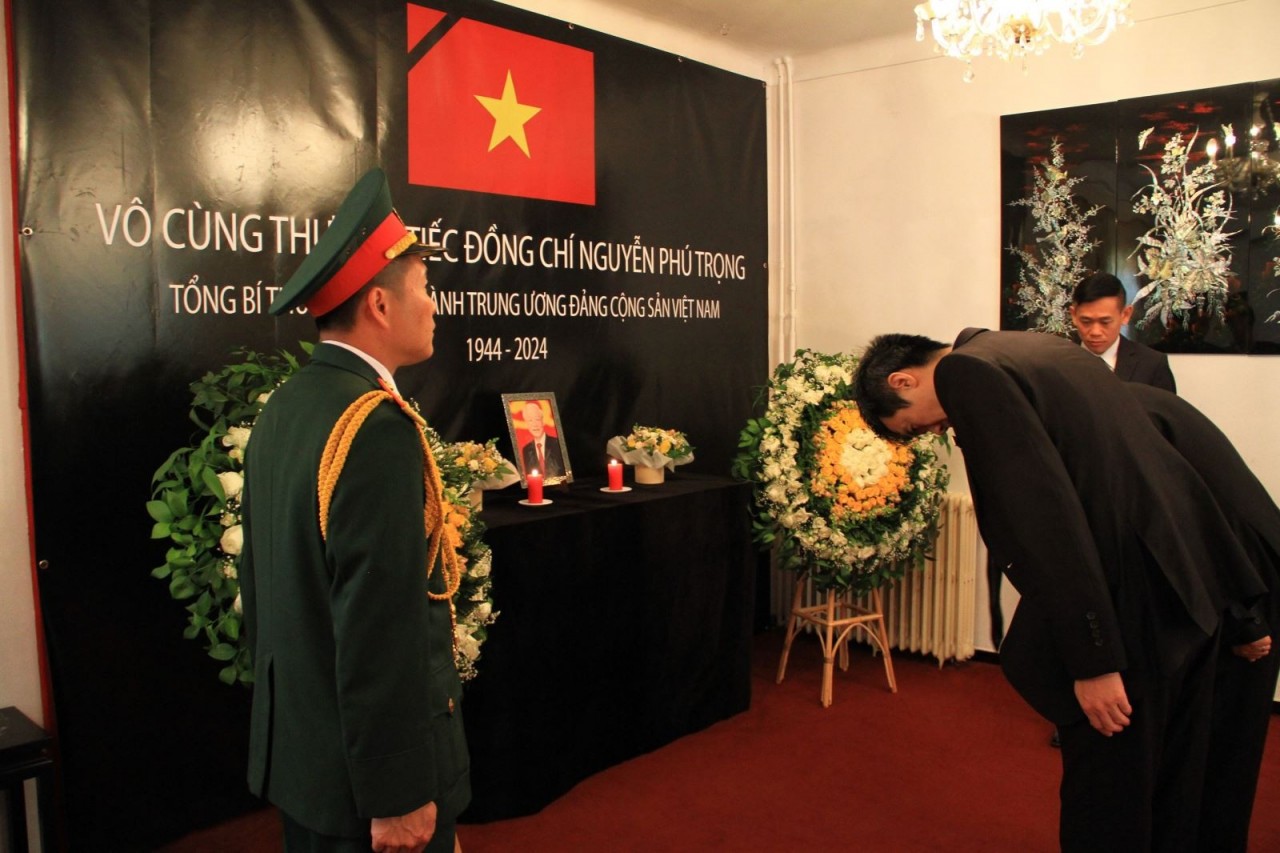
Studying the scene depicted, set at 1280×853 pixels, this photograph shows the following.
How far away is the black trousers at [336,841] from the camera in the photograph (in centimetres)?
159

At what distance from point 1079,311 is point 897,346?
6.37 feet

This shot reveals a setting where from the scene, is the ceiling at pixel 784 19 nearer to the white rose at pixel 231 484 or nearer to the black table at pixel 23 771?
the white rose at pixel 231 484

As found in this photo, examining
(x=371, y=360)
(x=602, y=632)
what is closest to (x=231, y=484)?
(x=371, y=360)

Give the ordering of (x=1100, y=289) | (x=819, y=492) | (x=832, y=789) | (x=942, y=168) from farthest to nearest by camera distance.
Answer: (x=942, y=168) < (x=819, y=492) < (x=1100, y=289) < (x=832, y=789)

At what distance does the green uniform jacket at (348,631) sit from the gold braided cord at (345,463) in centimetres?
1

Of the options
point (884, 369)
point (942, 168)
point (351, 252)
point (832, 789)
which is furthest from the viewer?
point (942, 168)

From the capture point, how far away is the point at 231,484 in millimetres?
2543

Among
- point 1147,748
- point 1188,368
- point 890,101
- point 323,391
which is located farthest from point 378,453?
point 890,101

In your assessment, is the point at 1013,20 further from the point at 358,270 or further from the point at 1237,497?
the point at 358,270

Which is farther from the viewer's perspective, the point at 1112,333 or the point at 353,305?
the point at 1112,333

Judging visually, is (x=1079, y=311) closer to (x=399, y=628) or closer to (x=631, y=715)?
(x=631, y=715)

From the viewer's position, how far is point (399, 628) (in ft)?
5.04

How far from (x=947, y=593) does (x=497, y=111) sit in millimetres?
2954

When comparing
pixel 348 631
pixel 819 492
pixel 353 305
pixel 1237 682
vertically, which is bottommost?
pixel 1237 682
